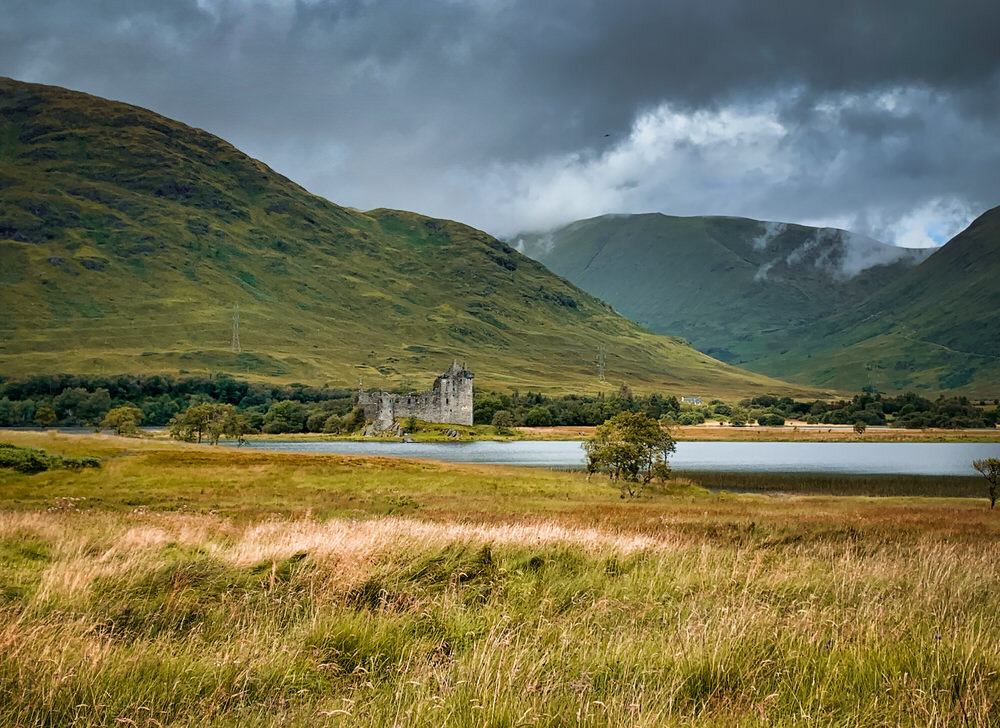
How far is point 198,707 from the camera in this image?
19.3 ft

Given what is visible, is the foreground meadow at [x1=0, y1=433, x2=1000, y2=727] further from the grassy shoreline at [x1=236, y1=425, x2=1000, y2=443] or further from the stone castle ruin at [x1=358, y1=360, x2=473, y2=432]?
the stone castle ruin at [x1=358, y1=360, x2=473, y2=432]

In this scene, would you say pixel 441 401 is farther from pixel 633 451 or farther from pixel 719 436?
pixel 633 451

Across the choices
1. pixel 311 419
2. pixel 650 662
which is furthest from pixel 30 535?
pixel 311 419

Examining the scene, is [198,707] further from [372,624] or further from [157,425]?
[157,425]

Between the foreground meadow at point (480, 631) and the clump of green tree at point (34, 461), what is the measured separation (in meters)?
34.9

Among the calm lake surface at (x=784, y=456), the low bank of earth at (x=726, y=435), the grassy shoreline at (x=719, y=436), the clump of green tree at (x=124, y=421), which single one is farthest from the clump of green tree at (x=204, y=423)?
the low bank of earth at (x=726, y=435)

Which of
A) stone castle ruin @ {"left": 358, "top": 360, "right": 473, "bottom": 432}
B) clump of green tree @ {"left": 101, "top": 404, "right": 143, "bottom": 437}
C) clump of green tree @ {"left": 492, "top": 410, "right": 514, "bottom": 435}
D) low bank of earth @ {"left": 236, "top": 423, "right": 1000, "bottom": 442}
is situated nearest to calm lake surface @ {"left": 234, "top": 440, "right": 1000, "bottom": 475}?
low bank of earth @ {"left": 236, "top": 423, "right": 1000, "bottom": 442}

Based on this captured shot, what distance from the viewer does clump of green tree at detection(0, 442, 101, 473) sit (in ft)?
141

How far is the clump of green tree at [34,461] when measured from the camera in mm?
43062

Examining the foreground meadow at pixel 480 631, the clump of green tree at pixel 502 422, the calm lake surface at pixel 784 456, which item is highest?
the foreground meadow at pixel 480 631

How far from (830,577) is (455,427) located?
156183mm

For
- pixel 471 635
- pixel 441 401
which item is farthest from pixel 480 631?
pixel 441 401

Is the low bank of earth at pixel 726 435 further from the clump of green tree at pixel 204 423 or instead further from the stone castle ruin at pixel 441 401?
the clump of green tree at pixel 204 423

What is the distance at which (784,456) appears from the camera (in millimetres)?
113000
